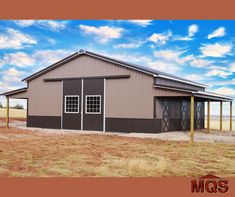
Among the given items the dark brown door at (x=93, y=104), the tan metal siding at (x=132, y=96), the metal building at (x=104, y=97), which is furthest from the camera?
the dark brown door at (x=93, y=104)

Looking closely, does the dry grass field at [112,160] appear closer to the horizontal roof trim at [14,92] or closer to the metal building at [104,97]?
the metal building at [104,97]

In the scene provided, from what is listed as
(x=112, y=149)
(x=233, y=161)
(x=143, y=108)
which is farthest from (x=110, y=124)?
(x=233, y=161)

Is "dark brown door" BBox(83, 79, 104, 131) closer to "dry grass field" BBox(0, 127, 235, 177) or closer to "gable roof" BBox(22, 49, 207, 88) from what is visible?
"gable roof" BBox(22, 49, 207, 88)

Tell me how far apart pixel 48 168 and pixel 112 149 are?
4.07 m

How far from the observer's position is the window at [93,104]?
68.0 ft

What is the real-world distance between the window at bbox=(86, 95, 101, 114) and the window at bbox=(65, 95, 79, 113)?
0.85 metres

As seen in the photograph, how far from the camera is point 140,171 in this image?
27.1ft

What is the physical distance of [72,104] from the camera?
2183 centimetres

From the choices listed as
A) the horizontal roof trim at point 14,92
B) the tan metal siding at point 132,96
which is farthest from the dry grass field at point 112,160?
the horizontal roof trim at point 14,92

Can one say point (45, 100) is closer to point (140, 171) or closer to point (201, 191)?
point (140, 171)

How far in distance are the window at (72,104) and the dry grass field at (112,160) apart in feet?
26.7

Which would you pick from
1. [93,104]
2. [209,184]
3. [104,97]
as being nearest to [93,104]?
[93,104]

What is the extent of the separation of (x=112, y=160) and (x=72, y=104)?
1236cm

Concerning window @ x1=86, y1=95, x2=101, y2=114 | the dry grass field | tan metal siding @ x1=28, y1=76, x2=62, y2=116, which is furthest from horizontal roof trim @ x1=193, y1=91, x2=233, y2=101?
tan metal siding @ x1=28, y1=76, x2=62, y2=116
